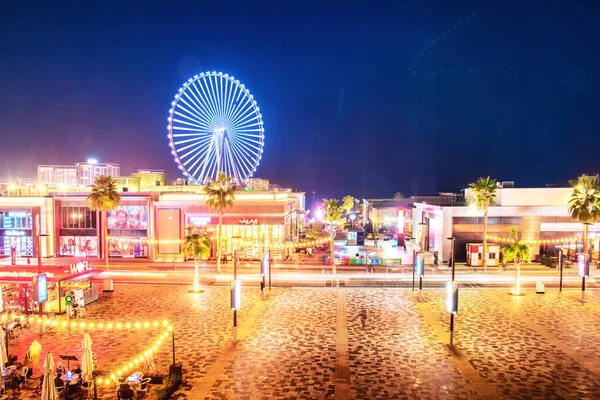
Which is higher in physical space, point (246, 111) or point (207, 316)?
point (246, 111)

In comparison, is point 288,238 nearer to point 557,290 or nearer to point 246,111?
point 246,111

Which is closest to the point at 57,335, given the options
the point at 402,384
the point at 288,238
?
the point at 402,384

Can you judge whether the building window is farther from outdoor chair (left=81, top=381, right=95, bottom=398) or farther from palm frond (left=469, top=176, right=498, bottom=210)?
palm frond (left=469, top=176, right=498, bottom=210)

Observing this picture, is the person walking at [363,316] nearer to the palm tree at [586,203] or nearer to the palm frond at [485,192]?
the palm frond at [485,192]

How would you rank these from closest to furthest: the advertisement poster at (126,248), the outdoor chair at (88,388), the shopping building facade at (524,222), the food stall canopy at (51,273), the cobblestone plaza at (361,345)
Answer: the outdoor chair at (88,388)
the cobblestone plaza at (361,345)
the food stall canopy at (51,273)
the shopping building facade at (524,222)
the advertisement poster at (126,248)

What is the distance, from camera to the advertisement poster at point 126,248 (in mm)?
51844

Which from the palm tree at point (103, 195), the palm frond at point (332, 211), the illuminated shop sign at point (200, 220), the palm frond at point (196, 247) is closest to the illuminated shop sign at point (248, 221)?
the illuminated shop sign at point (200, 220)

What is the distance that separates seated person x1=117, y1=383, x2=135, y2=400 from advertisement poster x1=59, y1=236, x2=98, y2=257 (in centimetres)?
4082

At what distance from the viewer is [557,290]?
34688 mm

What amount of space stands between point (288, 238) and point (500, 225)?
86.3ft

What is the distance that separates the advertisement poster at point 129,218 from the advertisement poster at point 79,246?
314 centimetres

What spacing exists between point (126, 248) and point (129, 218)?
12.6ft

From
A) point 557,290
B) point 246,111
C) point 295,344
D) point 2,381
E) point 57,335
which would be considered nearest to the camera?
point 2,381

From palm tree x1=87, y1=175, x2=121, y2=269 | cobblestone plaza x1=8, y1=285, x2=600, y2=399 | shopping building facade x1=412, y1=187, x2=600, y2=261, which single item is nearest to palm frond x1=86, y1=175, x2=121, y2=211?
palm tree x1=87, y1=175, x2=121, y2=269
